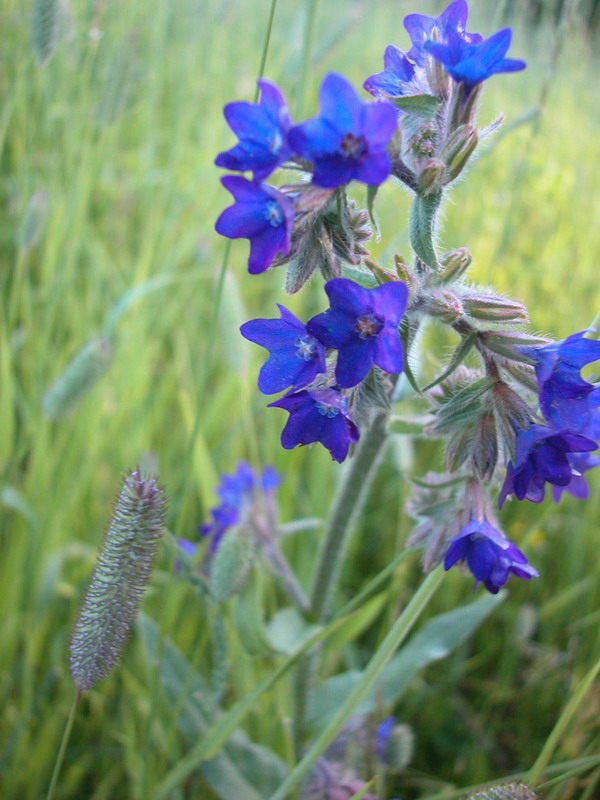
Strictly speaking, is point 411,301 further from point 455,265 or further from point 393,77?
point 393,77

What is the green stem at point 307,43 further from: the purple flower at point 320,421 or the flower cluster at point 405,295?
the purple flower at point 320,421

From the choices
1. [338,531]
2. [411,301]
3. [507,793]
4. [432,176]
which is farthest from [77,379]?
[507,793]

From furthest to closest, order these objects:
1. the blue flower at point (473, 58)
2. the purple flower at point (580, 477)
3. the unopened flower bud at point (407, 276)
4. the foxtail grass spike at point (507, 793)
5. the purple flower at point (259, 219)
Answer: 1. the purple flower at point (580, 477)
2. the unopened flower bud at point (407, 276)
3. the blue flower at point (473, 58)
4. the purple flower at point (259, 219)
5. the foxtail grass spike at point (507, 793)

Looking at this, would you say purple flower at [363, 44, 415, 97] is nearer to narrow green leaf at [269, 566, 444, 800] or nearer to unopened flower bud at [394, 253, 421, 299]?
unopened flower bud at [394, 253, 421, 299]

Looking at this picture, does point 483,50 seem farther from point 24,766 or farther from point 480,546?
point 24,766

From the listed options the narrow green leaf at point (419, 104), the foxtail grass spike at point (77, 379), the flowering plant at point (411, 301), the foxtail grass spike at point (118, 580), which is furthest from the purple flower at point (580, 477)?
the foxtail grass spike at point (77, 379)

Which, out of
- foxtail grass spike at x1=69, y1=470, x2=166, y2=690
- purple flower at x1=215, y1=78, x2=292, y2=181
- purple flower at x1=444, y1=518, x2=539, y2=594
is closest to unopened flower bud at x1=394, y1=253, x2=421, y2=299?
purple flower at x1=215, y1=78, x2=292, y2=181
